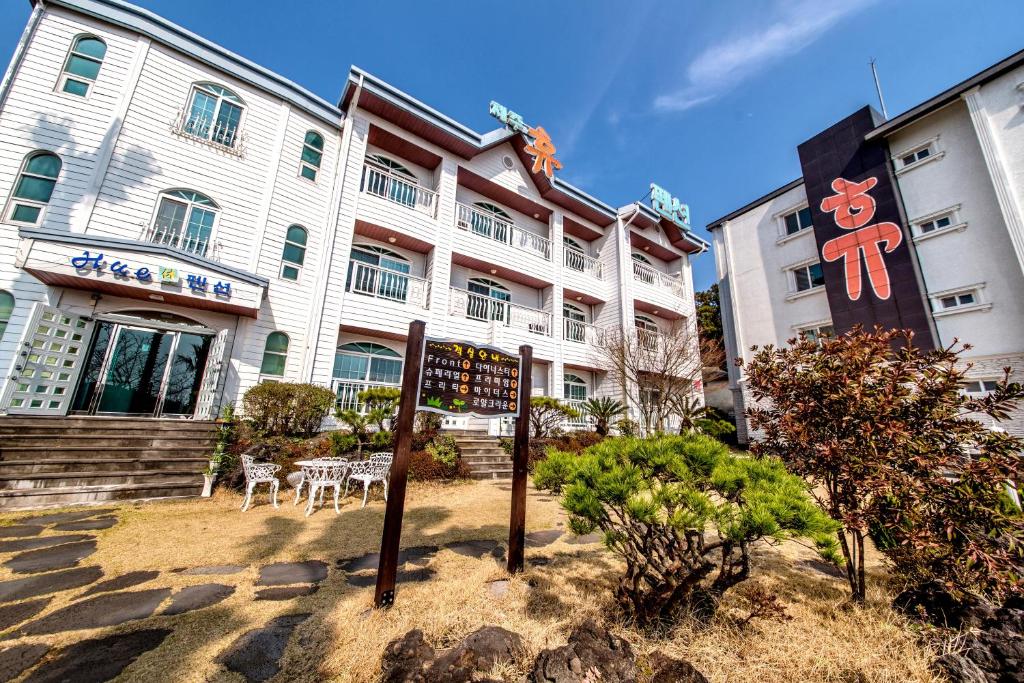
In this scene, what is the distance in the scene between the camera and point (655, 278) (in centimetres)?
1828

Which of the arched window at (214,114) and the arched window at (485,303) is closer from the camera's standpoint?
the arched window at (214,114)

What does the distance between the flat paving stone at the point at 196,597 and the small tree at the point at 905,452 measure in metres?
5.47

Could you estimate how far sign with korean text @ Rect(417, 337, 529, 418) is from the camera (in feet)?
13.0

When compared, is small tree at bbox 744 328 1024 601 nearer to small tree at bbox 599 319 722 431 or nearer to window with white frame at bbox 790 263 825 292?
small tree at bbox 599 319 722 431

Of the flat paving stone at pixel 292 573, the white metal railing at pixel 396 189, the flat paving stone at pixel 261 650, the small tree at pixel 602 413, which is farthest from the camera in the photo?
the small tree at pixel 602 413

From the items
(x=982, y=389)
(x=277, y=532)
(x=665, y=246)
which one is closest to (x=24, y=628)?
(x=277, y=532)

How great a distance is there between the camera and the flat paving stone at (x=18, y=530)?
4792 mm

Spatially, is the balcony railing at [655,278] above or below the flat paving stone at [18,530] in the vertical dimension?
above

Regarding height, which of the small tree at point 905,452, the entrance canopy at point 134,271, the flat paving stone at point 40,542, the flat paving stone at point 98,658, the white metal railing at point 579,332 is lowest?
the flat paving stone at point 98,658

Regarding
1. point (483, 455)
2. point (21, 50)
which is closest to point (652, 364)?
point (483, 455)

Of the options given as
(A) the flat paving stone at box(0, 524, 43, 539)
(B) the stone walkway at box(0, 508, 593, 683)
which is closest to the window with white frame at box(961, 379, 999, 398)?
(B) the stone walkway at box(0, 508, 593, 683)

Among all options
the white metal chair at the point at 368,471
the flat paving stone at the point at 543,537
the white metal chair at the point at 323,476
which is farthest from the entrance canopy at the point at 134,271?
the flat paving stone at the point at 543,537

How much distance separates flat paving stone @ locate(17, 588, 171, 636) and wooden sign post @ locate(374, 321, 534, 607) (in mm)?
1944

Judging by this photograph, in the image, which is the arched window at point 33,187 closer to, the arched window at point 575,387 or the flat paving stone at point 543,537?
the flat paving stone at point 543,537
